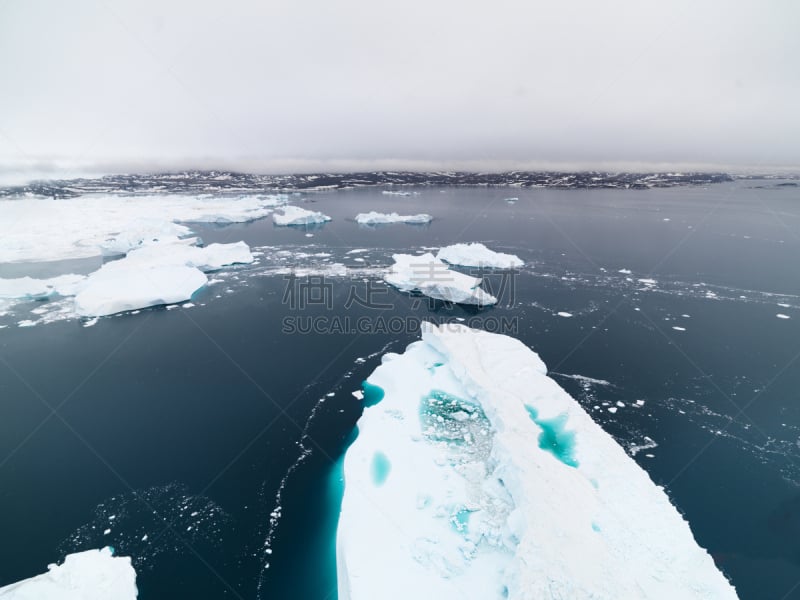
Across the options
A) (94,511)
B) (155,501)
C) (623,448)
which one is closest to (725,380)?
(623,448)

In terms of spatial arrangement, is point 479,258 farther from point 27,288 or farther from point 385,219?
point 27,288

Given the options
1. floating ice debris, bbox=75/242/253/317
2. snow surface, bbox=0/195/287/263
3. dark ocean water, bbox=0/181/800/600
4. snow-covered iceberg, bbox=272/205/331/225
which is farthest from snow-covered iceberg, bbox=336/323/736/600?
snow-covered iceberg, bbox=272/205/331/225

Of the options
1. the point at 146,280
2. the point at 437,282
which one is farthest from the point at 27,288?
the point at 437,282

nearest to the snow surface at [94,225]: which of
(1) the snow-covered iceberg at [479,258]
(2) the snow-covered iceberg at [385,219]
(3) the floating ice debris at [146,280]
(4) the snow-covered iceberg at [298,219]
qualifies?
(3) the floating ice debris at [146,280]

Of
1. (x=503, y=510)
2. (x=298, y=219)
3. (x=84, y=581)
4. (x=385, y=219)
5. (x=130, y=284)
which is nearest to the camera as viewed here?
(x=84, y=581)

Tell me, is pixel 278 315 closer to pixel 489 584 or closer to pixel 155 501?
pixel 155 501

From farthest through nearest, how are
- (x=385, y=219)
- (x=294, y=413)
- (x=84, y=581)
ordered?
(x=385, y=219) → (x=294, y=413) → (x=84, y=581)

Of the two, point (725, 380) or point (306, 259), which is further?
point (306, 259)
